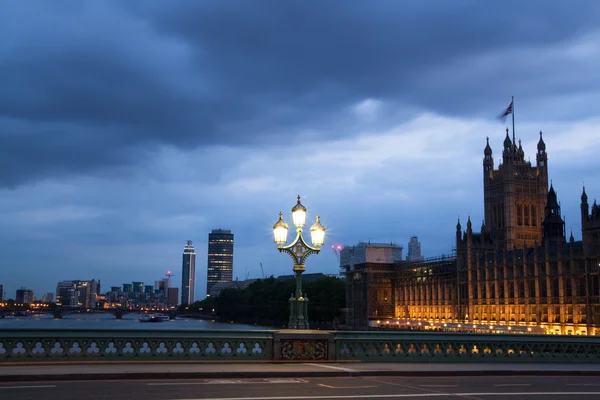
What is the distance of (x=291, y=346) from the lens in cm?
2873

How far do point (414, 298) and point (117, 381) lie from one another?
519 feet

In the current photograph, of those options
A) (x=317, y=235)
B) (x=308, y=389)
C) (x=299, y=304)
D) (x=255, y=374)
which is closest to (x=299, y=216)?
(x=317, y=235)

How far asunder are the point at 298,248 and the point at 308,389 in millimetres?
9726

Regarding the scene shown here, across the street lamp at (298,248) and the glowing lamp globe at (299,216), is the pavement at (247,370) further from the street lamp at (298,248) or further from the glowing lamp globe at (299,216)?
the glowing lamp globe at (299,216)

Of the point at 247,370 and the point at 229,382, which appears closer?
the point at 229,382

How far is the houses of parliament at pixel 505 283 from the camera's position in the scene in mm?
116731

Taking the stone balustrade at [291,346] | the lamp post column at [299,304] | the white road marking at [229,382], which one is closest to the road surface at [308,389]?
the white road marking at [229,382]

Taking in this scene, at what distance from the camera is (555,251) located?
415 ft

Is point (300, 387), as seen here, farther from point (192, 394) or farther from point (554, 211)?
point (554, 211)

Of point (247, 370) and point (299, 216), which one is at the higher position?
point (299, 216)

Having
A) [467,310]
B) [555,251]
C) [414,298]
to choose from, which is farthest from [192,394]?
[414,298]

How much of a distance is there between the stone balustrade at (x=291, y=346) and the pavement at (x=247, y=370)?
0.51m

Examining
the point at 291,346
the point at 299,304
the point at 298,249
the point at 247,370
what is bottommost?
the point at 247,370

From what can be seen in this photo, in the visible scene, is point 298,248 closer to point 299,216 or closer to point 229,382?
point 299,216
